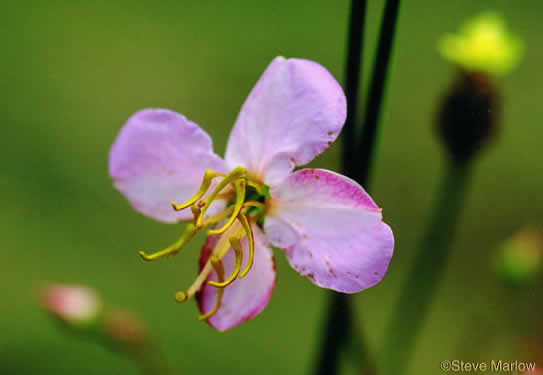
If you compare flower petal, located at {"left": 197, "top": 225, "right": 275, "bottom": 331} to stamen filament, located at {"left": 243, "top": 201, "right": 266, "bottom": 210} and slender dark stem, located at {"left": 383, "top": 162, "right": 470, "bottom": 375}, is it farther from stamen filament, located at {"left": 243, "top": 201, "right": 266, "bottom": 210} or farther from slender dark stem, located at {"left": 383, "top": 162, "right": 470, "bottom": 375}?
slender dark stem, located at {"left": 383, "top": 162, "right": 470, "bottom": 375}

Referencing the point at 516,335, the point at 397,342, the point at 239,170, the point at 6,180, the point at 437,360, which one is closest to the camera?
the point at 239,170

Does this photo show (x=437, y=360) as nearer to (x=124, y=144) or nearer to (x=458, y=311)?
(x=458, y=311)

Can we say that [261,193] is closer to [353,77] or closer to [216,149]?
[353,77]

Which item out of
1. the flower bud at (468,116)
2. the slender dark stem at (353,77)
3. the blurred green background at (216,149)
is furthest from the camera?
the blurred green background at (216,149)

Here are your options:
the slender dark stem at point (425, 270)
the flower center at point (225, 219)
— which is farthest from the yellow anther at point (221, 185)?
the slender dark stem at point (425, 270)

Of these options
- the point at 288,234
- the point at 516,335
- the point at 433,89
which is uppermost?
the point at 288,234

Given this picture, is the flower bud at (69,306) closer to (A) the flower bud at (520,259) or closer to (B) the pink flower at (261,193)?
(B) the pink flower at (261,193)

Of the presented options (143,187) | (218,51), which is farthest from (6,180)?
(143,187)
